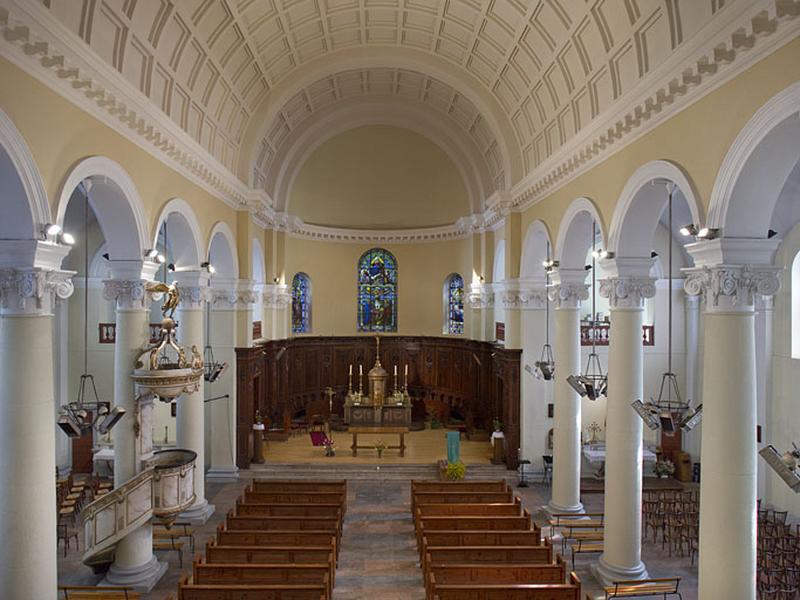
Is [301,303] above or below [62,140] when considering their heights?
below

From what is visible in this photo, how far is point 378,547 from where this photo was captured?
14.8m

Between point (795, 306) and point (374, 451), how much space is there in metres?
14.5

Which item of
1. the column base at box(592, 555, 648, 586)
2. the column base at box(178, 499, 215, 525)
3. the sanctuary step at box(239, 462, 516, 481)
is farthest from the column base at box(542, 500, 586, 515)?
the column base at box(178, 499, 215, 525)

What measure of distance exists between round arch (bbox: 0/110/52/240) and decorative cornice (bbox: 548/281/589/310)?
11.7 metres

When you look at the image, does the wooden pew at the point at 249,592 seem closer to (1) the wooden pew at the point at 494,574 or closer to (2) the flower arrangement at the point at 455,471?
(1) the wooden pew at the point at 494,574

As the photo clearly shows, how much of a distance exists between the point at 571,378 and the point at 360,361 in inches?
584

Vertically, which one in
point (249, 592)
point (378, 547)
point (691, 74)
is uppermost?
point (691, 74)

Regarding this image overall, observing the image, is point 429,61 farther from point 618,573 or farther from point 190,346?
point 618,573

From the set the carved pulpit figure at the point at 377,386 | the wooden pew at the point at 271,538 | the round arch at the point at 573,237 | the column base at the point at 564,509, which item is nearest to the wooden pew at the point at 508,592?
the wooden pew at the point at 271,538

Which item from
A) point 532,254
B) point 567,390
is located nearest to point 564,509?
point 567,390

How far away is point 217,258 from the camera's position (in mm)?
19297

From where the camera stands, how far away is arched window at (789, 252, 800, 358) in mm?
16453

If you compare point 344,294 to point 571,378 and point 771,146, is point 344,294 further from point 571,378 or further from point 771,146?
point 771,146

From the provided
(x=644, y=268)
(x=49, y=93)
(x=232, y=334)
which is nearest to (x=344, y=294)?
(x=232, y=334)
